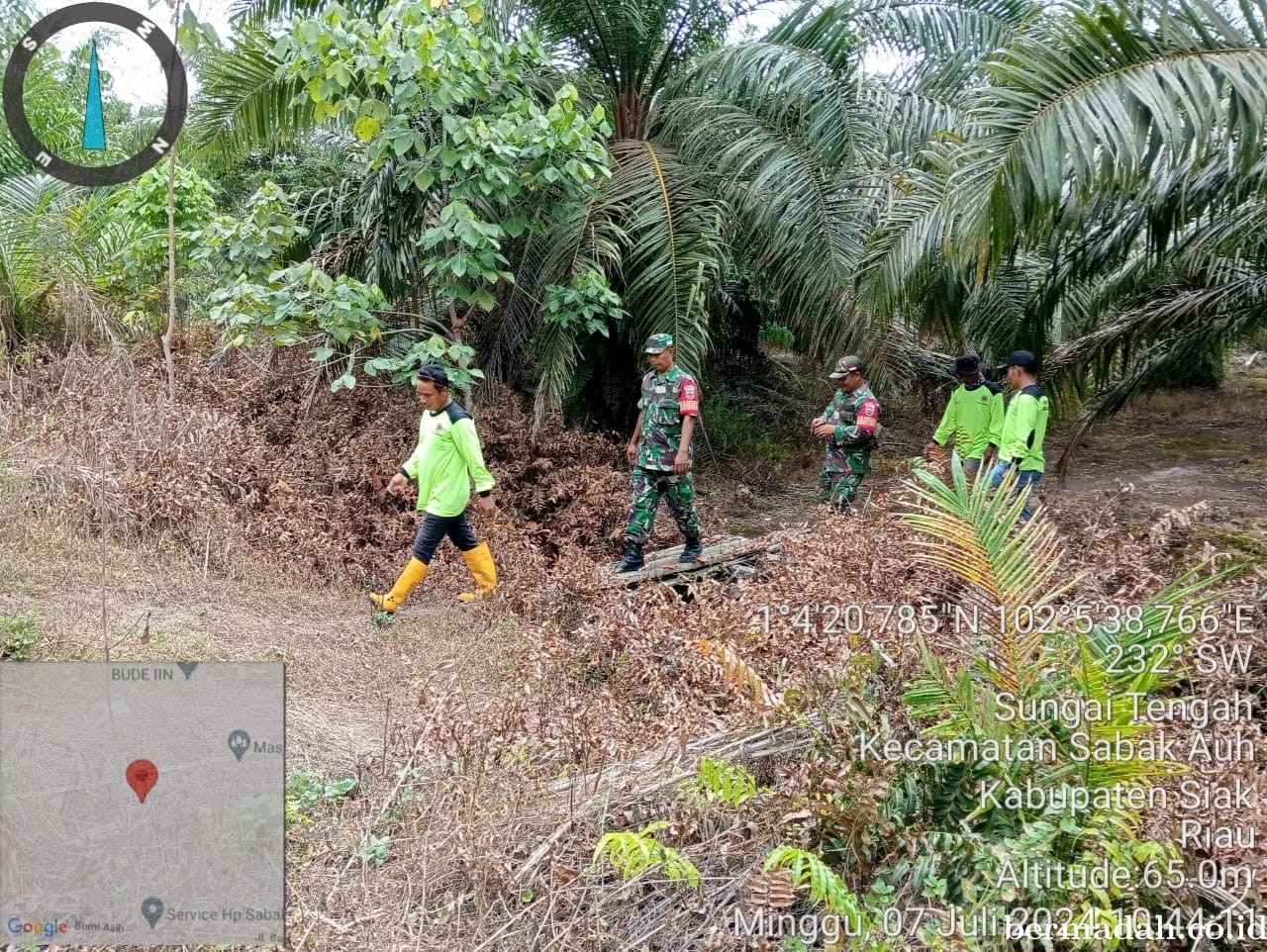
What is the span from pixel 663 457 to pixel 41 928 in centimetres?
481

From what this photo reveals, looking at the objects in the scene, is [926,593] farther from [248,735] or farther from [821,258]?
[821,258]

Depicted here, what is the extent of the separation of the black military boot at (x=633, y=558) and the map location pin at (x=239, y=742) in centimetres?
374

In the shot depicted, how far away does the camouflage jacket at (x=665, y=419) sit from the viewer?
7.27 metres

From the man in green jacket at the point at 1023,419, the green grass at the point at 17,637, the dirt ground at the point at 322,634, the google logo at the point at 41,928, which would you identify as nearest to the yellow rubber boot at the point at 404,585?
the dirt ground at the point at 322,634

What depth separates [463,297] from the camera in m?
7.87

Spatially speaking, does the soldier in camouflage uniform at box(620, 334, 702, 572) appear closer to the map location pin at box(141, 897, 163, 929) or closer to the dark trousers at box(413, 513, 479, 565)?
the dark trousers at box(413, 513, 479, 565)

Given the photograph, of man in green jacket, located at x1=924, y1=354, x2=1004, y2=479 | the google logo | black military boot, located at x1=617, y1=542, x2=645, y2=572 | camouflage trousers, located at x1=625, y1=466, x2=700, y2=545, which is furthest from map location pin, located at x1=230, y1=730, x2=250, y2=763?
man in green jacket, located at x1=924, y1=354, x2=1004, y2=479

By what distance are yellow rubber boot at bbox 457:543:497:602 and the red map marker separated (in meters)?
3.07

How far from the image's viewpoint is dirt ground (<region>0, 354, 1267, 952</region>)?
3.49 metres

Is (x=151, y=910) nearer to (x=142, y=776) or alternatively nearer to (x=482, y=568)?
(x=142, y=776)

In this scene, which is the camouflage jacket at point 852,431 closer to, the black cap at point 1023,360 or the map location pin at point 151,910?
the black cap at point 1023,360

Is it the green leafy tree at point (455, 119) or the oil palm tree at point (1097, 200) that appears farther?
the green leafy tree at point (455, 119)

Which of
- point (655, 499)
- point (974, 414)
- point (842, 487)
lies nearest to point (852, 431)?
point (842, 487)

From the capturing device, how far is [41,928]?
3.22m
